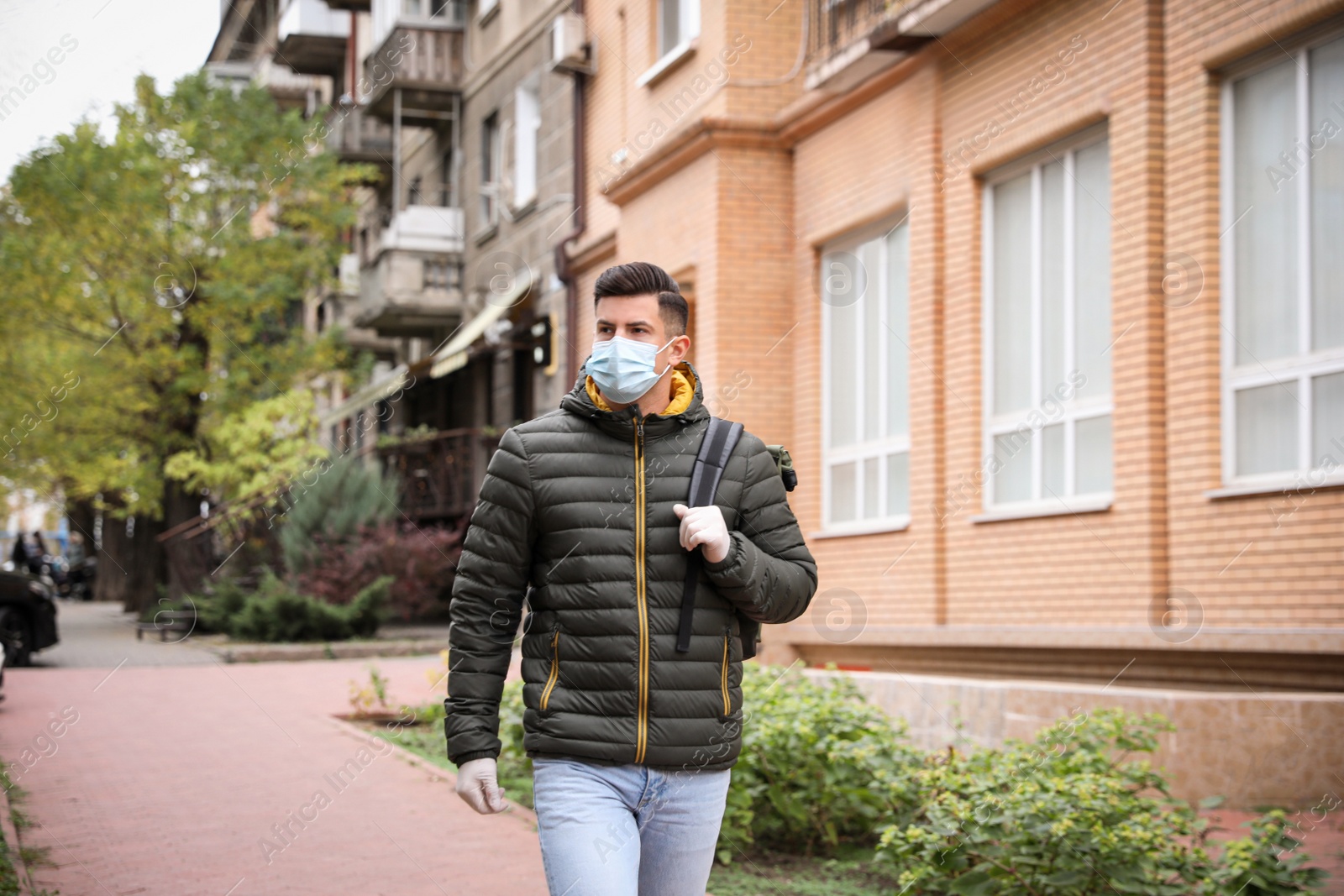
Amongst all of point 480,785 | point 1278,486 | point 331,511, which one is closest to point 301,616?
point 331,511

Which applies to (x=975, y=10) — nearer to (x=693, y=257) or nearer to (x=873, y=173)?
(x=873, y=173)

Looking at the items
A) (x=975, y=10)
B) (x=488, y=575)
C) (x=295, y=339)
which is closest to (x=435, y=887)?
(x=488, y=575)

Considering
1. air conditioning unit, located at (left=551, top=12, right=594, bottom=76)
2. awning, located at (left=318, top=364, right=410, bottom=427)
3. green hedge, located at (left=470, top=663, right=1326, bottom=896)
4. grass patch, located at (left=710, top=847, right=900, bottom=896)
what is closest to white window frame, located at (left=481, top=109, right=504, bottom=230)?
awning, located at (left=318, top=364, right=410, bottom=427)

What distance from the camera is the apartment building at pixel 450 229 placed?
21.3 m

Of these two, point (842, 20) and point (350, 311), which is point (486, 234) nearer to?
point (350, 311)

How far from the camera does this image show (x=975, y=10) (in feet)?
36.2

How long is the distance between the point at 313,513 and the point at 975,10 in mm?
12803

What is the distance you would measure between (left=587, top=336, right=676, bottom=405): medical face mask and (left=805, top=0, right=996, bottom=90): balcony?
8.39 metres

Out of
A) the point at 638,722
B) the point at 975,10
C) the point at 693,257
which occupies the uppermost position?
the point at 975,10

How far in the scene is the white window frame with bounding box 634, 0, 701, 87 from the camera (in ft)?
49.5

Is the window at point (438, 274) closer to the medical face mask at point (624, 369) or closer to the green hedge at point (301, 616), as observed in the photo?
the green hedge at point (301, 616)

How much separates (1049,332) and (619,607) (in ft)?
26.5

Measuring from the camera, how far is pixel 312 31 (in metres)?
31.5

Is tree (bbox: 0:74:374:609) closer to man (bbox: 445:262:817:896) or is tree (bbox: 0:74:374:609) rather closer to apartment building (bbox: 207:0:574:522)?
apartment building (bbox: 207:0:574:522)
